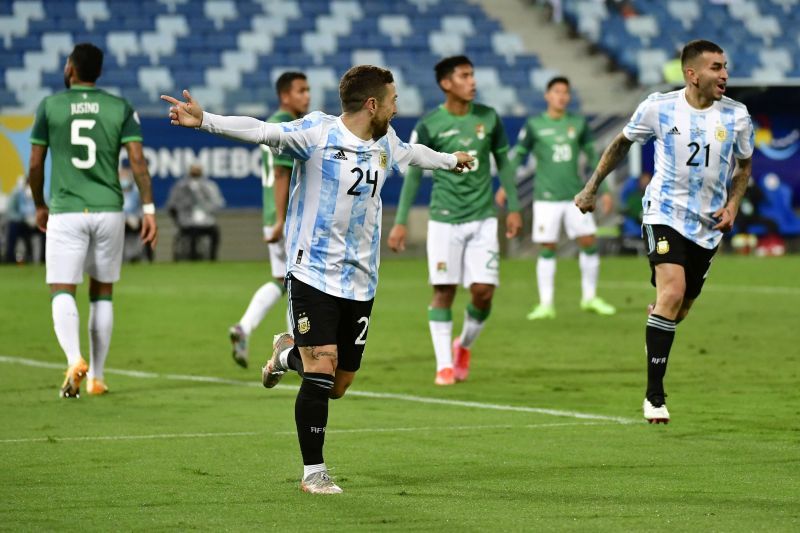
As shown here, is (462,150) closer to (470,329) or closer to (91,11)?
(470,329)

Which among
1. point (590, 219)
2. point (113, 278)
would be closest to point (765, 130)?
point (590, 219)

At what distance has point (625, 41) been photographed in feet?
113

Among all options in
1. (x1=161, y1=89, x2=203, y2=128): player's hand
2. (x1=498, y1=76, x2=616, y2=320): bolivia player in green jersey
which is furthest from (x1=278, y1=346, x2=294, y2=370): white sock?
(x1=498, y1=76, x2=616, y2=320): bolivia player in green jersey

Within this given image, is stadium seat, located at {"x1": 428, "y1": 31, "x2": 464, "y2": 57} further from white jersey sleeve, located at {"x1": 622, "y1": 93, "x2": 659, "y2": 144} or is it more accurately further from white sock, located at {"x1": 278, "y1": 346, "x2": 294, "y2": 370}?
white sock, located at {"x1": 278, "y1": 346, "x2": 294, "y2": 370}

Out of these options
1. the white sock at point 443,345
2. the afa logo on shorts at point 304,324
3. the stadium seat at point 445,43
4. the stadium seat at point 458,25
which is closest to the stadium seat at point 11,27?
the stadium seat at point 445,43

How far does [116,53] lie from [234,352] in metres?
21.0

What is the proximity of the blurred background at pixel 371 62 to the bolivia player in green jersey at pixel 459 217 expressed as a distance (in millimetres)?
18004

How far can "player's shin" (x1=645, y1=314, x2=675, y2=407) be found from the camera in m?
8.97

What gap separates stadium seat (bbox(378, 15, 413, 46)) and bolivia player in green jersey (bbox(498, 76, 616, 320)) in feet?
51.5

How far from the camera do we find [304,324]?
6828 millimetres

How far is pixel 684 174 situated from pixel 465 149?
2533 mm

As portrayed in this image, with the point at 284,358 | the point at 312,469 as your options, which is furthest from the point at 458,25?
the point at 312,469

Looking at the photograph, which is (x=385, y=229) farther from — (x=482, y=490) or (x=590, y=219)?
(x=482, y=490)

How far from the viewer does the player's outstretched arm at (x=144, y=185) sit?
10141 mm
